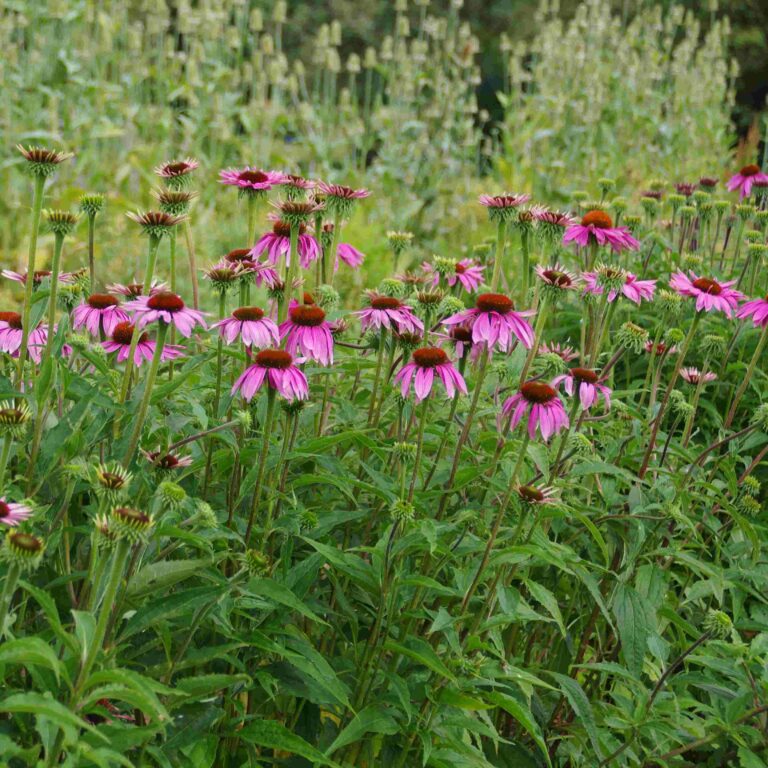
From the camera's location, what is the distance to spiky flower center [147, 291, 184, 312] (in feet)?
5.27

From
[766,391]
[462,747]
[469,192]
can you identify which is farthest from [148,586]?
[469,192]

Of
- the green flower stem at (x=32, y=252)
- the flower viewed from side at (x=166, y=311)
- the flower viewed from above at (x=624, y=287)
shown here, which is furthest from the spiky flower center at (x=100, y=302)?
the flower viewed from above at (x=624, y=287)

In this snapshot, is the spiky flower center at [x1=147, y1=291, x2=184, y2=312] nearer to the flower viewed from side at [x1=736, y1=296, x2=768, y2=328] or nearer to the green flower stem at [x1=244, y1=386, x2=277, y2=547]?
the green flower stem at [x1=244, y1=386, x2=277, y2=547]

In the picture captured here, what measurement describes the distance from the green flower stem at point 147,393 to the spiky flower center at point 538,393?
630 millimetres

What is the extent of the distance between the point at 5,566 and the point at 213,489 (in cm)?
55

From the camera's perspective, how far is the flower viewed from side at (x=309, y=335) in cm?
177

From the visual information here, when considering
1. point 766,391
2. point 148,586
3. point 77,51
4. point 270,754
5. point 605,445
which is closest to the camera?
point 148,586

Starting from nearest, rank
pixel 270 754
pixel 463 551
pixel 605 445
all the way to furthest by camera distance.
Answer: pixel 463 551
pixel 270 754
pixel 605 445

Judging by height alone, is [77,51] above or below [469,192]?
above

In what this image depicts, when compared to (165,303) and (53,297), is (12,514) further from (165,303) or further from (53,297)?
(53,297)

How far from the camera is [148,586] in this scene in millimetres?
1504

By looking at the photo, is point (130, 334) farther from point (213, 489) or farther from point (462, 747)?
point (462, 747)

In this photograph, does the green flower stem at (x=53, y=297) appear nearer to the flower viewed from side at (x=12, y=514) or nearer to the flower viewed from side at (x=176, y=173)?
the flower viewed from side at (x=176, y=173)

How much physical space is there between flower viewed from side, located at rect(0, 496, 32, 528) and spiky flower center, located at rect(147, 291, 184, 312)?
40 centimetres
